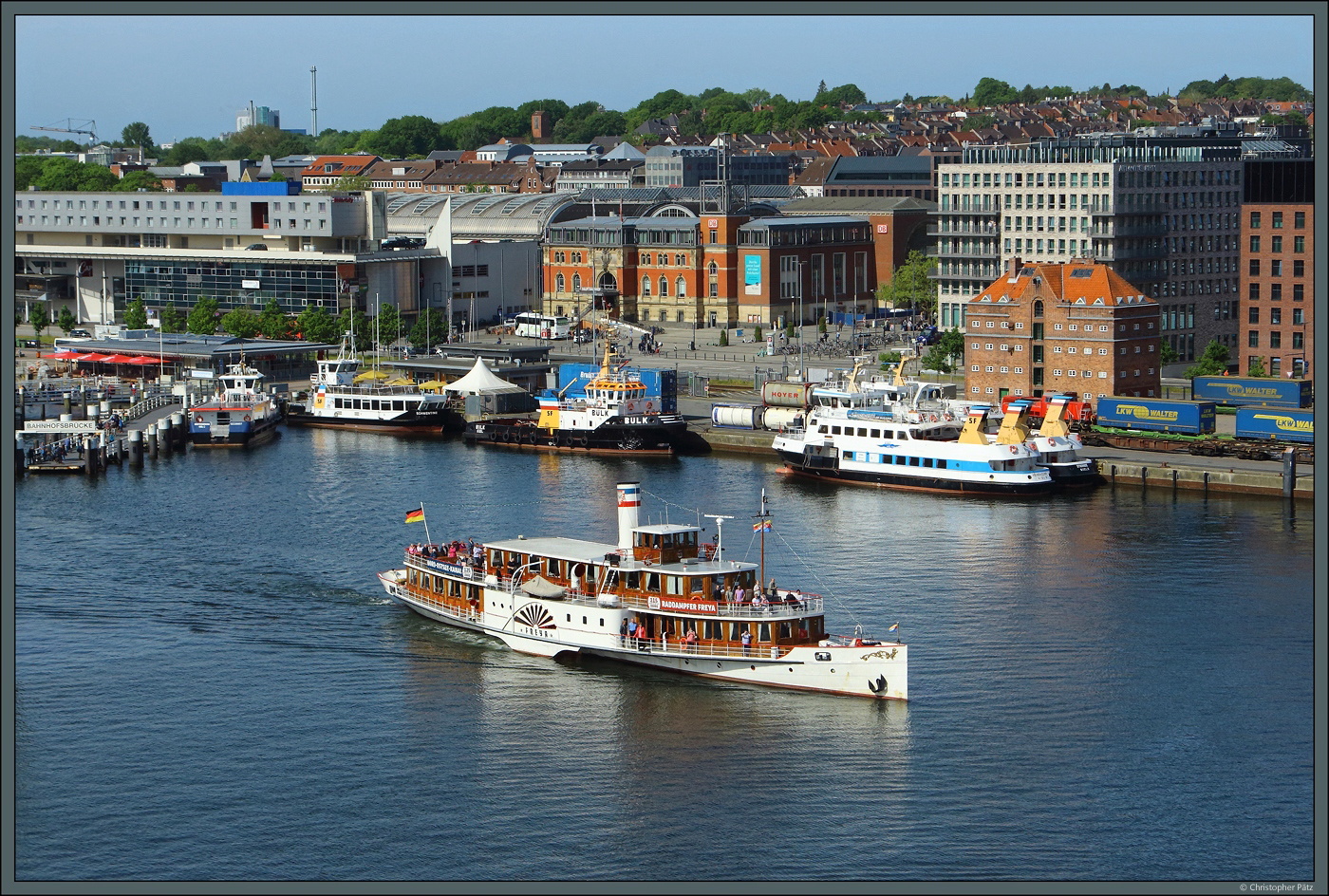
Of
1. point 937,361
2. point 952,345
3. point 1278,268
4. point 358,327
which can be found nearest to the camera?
point 937,361

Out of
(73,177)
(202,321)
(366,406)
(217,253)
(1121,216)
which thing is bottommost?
(366,406)

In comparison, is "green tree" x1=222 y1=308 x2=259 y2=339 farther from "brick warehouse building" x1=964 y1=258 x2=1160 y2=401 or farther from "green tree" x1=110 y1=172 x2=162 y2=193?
"green tree" x1=110 y1=172 x2=162 y2=193

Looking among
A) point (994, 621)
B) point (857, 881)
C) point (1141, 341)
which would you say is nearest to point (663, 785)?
point (857, 881)

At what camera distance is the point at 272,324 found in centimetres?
10769

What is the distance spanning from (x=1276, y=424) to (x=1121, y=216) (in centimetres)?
2681

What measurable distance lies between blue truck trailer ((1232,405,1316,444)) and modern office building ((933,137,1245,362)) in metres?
23.0

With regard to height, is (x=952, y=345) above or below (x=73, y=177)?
below

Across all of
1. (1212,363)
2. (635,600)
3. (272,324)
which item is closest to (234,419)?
(272,324)

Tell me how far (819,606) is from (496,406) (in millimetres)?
44826

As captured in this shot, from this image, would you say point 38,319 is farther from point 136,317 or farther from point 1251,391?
point 1251,391

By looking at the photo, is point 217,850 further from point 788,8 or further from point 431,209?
point 431,209

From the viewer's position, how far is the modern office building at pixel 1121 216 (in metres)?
95.2

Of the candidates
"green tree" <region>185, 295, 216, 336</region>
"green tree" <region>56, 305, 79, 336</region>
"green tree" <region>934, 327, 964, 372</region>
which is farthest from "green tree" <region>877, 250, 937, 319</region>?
"green tree" <region>56, 305, 79, 336</region>

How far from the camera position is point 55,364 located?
325 feet
